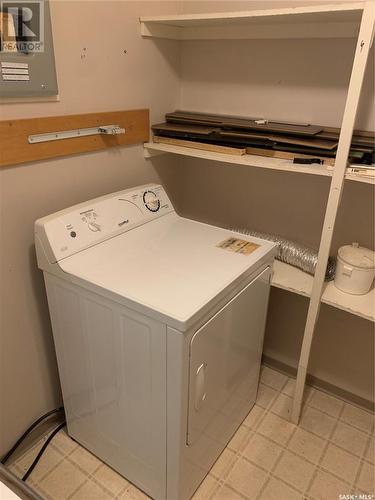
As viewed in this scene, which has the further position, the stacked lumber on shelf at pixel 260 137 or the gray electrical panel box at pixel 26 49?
the stacked lumber on shelf at pixel 260 137

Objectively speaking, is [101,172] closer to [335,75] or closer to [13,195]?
[13,195]

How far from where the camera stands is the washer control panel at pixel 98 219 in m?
1.24

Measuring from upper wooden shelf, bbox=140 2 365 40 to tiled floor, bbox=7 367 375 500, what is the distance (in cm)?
163

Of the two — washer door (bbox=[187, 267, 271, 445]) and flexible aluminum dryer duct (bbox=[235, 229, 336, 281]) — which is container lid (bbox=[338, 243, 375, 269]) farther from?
washer door (bbox=[187, 267, 271, 445])

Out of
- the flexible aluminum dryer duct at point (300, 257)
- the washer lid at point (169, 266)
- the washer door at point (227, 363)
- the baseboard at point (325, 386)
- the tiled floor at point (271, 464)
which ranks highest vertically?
the washer lid at point (169, 266)

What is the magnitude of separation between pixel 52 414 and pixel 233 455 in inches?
31.6

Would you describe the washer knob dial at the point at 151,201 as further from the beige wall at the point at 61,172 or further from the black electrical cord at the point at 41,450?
the black electrical cord at the point at 41,450

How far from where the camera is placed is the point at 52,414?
165 centimetres

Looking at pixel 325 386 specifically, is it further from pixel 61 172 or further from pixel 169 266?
pixel 61 172

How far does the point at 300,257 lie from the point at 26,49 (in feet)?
4.14

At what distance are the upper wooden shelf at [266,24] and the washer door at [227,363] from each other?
2.83 ft

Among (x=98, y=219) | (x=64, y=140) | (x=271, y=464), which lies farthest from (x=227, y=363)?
(x=64, y=140)

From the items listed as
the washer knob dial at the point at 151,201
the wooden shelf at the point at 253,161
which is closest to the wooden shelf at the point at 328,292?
the wooden shelf at the point at 253,161

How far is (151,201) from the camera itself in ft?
5.23
